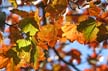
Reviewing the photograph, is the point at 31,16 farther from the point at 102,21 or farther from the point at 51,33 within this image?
the point at 102,21

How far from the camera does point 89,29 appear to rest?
256 cm

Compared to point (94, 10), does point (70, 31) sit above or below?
below

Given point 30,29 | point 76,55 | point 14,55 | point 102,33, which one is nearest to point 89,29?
point 102,33

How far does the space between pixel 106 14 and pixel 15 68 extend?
2.51 ft

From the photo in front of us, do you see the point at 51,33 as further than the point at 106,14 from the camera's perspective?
No

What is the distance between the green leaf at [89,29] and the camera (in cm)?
256

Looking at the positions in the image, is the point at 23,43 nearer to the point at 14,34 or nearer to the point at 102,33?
the point at 14,34

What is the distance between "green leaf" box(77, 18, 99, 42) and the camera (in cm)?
256

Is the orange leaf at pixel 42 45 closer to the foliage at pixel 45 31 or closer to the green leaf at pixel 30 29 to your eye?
the foliage at pixel 45 31

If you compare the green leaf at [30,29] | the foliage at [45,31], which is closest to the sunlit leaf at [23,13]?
the foliage at [45,31]

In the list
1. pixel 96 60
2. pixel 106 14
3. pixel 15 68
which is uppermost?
pixel 96 60

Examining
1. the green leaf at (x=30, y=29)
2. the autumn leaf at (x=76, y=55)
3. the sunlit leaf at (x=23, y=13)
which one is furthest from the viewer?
the autumn leaf at (x=76, y=55)

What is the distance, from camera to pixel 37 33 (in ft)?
8.50

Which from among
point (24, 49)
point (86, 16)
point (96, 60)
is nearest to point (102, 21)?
point (86, 16)
